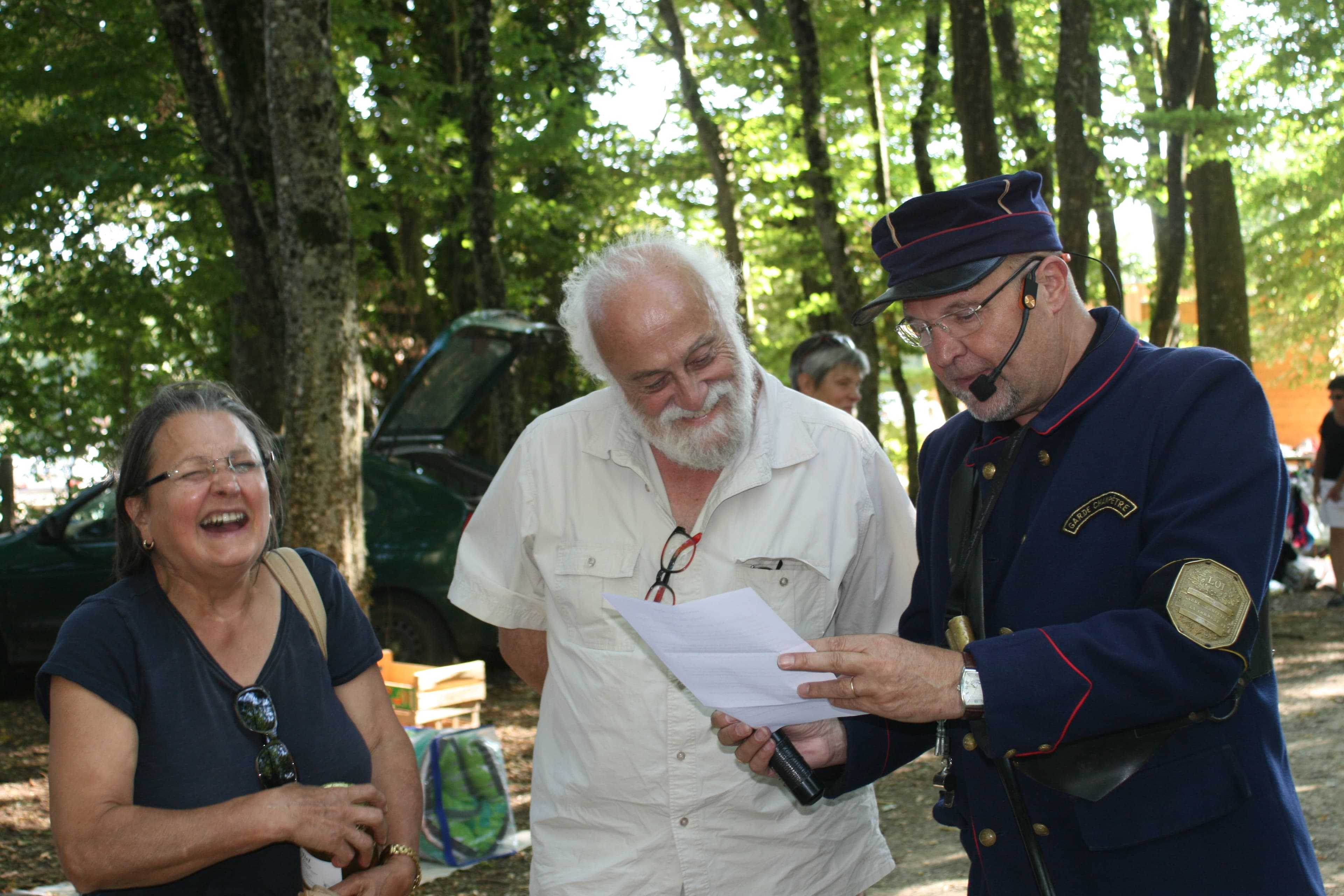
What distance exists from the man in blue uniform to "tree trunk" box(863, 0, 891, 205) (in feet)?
46.3

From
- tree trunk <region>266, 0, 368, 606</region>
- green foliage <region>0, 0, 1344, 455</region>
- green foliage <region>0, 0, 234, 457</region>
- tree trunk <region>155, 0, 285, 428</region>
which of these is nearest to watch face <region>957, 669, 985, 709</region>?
tree trunk <region>266, 0, 368, 606</region>

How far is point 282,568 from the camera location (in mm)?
2785

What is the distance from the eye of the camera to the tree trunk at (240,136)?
9.11 meters

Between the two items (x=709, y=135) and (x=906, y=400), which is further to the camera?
(x=906, y=400)

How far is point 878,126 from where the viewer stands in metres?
16.6

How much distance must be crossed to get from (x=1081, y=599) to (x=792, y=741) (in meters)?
0.74

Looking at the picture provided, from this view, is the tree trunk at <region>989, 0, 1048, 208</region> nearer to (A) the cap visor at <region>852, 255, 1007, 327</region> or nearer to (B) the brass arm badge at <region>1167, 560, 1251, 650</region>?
(A) the cap visor at <region>852, 255, 1007, 327</region>

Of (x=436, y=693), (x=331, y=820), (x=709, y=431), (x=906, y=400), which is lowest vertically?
(x=436, y=693)

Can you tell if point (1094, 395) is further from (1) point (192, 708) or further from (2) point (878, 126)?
(2) point (878, 126)

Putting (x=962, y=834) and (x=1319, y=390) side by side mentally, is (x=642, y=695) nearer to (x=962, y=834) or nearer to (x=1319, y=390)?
(x=962, y=834)

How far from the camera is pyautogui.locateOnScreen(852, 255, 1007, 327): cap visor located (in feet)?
6.72

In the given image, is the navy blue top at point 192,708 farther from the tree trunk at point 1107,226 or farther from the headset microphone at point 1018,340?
the tree trunk at point 1107,226

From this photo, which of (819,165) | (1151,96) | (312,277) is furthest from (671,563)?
(1151,96)

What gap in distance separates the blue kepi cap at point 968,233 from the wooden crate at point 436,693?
4452 mm
